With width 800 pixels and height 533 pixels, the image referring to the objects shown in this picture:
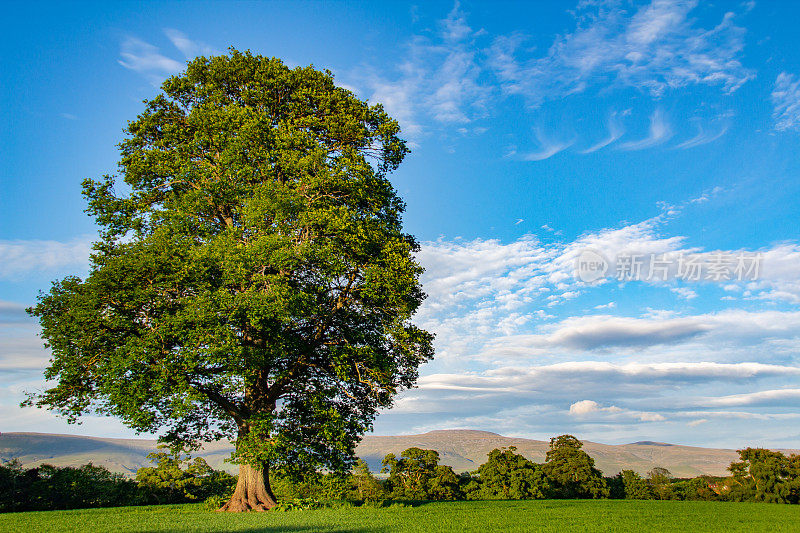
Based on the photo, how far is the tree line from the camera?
76.3 feet

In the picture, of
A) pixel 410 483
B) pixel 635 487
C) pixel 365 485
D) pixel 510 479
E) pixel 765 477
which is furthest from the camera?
pixel 635 487

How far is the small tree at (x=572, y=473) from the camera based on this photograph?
3472cm

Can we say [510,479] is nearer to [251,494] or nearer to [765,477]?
[765,477]

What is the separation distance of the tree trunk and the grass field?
4.29ft

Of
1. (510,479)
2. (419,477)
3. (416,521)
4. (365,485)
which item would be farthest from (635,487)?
(416,521)

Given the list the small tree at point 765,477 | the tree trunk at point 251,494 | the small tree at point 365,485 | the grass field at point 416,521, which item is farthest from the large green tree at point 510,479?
the tree trunk at point 251,494

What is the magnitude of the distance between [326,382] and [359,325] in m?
2.88

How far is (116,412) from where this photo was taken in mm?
18391

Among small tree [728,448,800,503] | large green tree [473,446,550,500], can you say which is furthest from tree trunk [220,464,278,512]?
small tree [728,448,800,503]

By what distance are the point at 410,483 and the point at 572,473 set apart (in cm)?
1221

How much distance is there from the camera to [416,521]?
1591 cm

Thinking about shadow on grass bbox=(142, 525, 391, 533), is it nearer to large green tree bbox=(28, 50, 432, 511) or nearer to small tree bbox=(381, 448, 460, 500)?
large green tree bbox=(28, 50, 432, 511)

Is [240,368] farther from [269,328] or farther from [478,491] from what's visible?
[478,491]

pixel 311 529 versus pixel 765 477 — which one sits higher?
pixel 311 529
